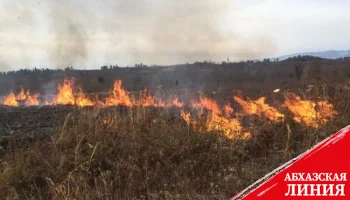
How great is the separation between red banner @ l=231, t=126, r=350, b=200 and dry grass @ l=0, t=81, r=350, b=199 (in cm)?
403

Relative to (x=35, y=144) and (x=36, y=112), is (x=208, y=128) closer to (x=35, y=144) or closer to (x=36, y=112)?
(x=35, y=144)

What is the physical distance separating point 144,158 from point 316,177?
220 inches

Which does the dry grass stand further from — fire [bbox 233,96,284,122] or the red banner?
the red banner

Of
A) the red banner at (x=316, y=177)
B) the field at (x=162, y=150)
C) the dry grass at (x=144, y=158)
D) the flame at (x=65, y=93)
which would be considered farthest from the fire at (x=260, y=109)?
the red banner at (x=316, y=177)

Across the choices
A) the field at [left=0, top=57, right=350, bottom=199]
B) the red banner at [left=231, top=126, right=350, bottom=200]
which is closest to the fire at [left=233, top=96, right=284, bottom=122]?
the field at [left=0, top=57, right=350, bottom=199]

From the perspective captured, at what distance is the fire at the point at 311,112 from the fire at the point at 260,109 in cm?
30

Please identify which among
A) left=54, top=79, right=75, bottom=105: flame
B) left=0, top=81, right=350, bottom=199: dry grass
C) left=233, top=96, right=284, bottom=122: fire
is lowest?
left=0, top=81, right=350, bottom=199: dry grass

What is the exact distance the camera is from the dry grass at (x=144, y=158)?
6.04 m

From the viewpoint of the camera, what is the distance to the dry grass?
6.04 m

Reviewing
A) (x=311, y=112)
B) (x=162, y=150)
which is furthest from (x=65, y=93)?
(x=311, y=112)

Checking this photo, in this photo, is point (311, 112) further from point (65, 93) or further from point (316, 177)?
point (65, 93)

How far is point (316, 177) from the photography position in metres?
1.54

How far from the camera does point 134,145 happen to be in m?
7.16

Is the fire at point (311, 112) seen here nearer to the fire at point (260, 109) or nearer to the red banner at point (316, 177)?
the fire at point (260, 109)
